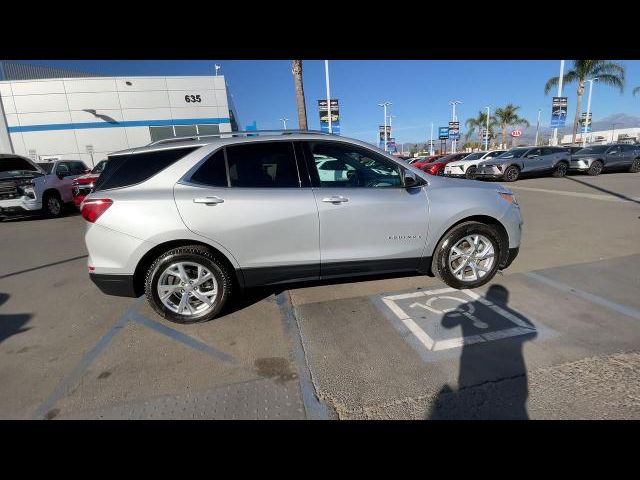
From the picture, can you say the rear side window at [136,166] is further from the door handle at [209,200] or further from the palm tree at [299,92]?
the palm tree at [299,92]

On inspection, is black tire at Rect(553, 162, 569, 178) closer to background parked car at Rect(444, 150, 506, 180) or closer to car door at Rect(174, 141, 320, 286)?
background parked car at Rect(444, 150, 506, 180)

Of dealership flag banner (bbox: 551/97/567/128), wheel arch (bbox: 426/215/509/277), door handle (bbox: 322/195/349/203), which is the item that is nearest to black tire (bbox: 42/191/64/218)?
door handle (bbox: 322/195/349/203)

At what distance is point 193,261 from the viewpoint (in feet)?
10.3

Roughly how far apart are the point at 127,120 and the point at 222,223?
87.9 ft

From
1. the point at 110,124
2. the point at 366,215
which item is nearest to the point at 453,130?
the point at 110,124


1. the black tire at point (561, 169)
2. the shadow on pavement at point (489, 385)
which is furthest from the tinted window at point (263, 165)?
the black tire at point (561, 169)

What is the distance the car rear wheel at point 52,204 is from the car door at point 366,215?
1059 cm

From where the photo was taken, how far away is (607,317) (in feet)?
10.1

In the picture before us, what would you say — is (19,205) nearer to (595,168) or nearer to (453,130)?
(595,168)

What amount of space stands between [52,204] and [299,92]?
1009cm

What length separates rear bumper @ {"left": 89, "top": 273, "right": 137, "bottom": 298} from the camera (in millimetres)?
3100
